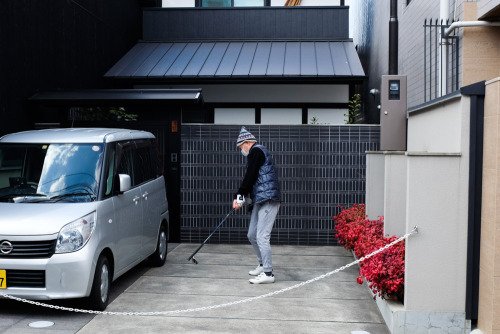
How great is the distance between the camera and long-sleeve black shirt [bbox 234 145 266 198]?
7.37m

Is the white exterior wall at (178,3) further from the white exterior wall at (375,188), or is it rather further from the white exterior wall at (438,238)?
the white exterior wall at (438,238)

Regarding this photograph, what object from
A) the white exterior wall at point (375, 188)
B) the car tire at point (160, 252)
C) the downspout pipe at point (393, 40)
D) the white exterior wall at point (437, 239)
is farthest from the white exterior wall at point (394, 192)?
the downspout pipe at point (393, 40)

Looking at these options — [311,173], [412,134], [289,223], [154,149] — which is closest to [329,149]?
[311,173]

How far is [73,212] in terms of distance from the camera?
19.7ft

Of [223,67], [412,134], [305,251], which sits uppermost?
[223,67]

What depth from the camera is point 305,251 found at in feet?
32.2

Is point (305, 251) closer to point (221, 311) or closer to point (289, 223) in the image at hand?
point (289, 223)

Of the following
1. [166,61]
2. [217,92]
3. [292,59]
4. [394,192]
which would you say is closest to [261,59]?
[292,59]

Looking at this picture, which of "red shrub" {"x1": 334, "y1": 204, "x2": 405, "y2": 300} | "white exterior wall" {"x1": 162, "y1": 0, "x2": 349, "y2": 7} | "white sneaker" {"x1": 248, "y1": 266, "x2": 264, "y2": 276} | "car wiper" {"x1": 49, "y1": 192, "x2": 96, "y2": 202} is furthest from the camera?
"white exterior wall" {"x1": 162, "y1": 0, "x2": 349, "y2": 7}

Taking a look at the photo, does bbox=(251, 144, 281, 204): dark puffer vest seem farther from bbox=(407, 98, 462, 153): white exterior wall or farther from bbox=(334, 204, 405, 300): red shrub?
bbox=(407, 98, 462, 153): white exterior wall

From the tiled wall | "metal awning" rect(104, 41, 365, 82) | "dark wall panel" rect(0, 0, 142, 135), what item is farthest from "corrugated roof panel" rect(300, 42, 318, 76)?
"dark wall panel" rect(0, 0, 142, 135)

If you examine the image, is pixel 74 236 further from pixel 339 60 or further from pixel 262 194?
pixel 339 60

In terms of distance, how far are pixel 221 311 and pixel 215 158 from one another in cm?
444

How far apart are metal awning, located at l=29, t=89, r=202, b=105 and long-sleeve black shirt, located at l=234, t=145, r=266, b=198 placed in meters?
2.76
